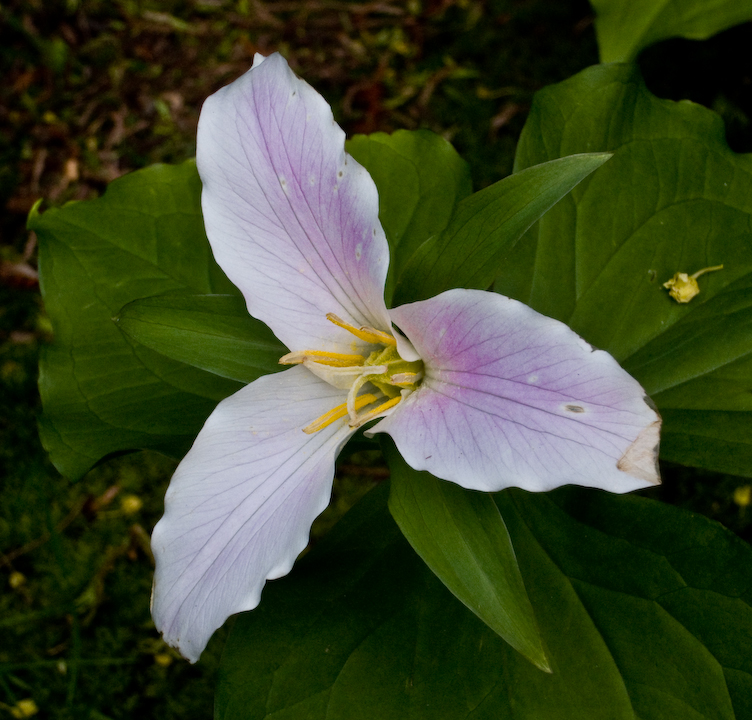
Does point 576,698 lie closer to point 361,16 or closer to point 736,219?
point 736,219

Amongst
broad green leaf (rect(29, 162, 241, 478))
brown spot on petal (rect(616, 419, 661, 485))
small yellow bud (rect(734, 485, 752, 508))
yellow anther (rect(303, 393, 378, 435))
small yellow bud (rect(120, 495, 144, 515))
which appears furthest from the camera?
small yellow bud (rect(120, 495, 144, 515))

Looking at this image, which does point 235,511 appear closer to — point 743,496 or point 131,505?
point 131,505

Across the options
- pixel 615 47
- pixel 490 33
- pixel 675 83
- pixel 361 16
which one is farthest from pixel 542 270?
pixel 361 16

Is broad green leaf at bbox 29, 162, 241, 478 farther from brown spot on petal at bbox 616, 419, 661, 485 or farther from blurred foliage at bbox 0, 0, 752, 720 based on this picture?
brown spot on petal at bbox 616, 419, 661, 485

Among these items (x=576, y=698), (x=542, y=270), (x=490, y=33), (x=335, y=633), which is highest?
(x=490, y=33)

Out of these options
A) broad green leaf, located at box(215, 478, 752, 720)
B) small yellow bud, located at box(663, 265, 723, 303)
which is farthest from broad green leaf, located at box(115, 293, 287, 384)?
small yellow bud, located at box(663, 265, 723, 303)

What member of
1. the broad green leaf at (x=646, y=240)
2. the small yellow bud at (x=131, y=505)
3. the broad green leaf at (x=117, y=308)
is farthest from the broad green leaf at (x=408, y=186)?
the small yellow bud at (x=131, y=505)
